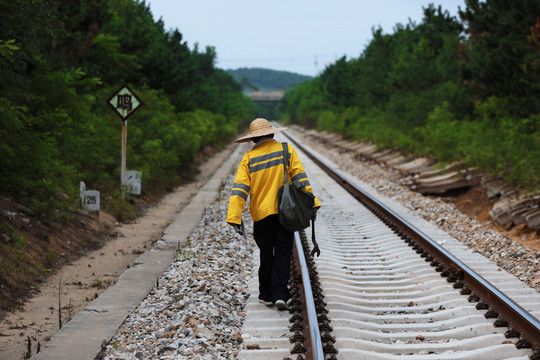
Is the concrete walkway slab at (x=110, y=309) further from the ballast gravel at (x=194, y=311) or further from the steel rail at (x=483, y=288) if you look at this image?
the steel rail at (x=483, y=288)

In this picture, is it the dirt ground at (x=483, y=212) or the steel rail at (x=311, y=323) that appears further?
the dirt ground at (x=483, y=212)

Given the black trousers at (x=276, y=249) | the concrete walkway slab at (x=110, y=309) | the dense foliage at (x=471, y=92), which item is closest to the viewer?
the concrete walkway slab at (x=110, y=309)

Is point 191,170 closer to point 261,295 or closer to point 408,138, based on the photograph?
point 408,138

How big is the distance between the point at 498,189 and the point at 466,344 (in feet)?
31.9

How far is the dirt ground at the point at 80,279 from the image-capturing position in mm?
6270

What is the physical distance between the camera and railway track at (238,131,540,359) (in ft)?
16.7

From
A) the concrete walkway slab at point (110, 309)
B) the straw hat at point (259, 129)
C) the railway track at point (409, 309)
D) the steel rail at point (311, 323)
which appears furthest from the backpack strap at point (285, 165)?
the concrete walkway slab at point (110, 309)

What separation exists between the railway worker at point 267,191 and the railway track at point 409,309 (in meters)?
0.42

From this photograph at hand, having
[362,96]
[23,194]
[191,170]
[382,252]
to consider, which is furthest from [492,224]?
[362,96]

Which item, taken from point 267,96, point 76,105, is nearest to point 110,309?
point 76,105

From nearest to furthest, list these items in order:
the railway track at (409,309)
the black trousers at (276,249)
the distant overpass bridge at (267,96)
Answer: the railway track at (409,309) → the black trousers at (276,249) → the distant overpass bridge at (267,96)

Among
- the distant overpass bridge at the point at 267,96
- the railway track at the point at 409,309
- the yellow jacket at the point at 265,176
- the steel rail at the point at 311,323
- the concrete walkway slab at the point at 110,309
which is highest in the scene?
the distant overpass bridge at the point at 267,96

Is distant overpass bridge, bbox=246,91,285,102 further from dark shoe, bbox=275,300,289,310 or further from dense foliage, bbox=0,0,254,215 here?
dark shoe, bbox=275,300,289,310

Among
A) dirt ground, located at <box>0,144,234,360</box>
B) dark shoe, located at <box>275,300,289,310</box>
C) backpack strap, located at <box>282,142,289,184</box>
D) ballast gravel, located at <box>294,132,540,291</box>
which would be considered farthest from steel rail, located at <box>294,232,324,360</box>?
ballast gravel, located at <box>294,132,540,291</box>
